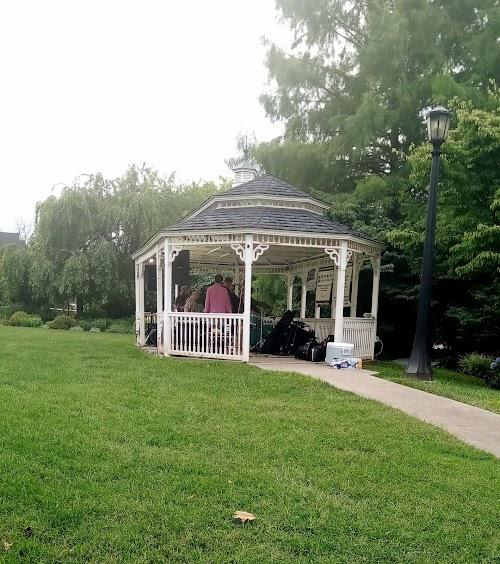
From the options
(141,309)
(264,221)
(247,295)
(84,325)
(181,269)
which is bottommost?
(84,325)

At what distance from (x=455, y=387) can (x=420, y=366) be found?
69cm

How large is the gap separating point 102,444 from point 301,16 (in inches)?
726

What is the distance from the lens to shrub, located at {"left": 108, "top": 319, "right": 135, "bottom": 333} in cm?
2281

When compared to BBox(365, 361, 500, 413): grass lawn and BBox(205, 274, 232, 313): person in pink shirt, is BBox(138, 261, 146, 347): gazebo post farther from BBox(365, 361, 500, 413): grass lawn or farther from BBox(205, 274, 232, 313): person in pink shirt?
BBox(365, 361, 500, 413): grass lawn

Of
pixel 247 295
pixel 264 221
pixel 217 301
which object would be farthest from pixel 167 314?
pixel 264 221

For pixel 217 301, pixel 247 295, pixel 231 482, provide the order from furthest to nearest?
pixel 217 301 < pixel 247 295 < pixel 231 482

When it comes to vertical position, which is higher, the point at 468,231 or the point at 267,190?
the point at 267,190

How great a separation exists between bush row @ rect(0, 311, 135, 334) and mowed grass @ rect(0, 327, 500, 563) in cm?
1671

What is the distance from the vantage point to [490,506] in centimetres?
355

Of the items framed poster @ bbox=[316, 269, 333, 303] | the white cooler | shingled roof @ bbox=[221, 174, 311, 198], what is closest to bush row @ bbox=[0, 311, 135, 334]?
framed poster @ bbox=[316, 269, 333, 303]

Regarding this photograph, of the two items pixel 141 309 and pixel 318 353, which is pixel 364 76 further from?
pixel 318 353

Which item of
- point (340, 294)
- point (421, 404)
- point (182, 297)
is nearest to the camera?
point (421, 404)

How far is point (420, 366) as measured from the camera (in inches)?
368

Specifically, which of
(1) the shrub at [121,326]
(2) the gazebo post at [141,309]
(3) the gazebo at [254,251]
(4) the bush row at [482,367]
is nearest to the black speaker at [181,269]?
(3) the gazebo at [254,251]
